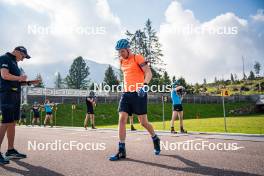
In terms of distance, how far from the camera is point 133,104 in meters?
5.86

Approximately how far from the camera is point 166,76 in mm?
95188

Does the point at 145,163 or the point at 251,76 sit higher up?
the point at 251,76

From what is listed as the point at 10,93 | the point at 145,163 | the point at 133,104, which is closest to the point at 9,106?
the point at 10,93

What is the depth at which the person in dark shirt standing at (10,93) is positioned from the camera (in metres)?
5.59

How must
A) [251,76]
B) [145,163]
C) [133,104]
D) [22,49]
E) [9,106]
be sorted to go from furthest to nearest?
[251,76] < [22,49] < [133,104] < [9,106] < [145,163]

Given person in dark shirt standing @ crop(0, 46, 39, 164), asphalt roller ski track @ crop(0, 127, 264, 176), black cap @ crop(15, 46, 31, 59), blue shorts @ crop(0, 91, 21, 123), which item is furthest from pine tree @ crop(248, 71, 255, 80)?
blue shorts @ crop(0, 91, 21, 123)

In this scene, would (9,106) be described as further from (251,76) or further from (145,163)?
(251,76)

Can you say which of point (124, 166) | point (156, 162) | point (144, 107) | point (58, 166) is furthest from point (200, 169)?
point (58, 166)

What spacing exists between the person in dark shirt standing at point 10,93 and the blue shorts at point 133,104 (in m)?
1.92

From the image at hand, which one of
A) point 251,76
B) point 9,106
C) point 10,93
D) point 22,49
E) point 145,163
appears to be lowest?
point 145,163

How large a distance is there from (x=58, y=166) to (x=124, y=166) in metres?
1.11

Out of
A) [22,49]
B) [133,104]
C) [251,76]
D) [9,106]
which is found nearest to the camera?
[9,106]

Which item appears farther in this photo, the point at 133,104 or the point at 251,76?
the point at 251,76

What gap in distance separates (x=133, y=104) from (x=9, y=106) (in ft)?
8.07
